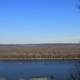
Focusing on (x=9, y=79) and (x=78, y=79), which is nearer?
(x=78, y=79)

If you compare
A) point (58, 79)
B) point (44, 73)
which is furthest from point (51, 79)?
point (44, 73)

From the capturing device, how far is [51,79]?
1060 cm

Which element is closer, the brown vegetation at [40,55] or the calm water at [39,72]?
the calm water at [39,72]

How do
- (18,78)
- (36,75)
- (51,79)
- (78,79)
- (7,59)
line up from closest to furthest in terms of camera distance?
(78,79) → (51,79) → (18,78) → (36,75) → (7,59)

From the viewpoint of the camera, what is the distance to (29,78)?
38.0ft

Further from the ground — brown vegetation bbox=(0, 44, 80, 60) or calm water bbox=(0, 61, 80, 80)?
brown vegetation bbox=(0, 44, 80, 60)

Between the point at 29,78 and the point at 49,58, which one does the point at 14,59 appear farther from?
the point at 29,78

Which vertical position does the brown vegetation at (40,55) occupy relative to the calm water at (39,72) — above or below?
above

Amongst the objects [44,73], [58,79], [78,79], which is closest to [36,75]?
[44,73]

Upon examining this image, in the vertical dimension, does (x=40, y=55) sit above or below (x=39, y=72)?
above

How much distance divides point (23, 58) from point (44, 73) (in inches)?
324

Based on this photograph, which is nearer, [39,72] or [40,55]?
[39,72]

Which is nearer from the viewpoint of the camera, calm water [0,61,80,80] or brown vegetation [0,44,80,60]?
calm water [0,61,80,80]

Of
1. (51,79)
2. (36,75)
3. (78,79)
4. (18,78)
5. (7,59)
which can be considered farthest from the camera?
(7,59)
